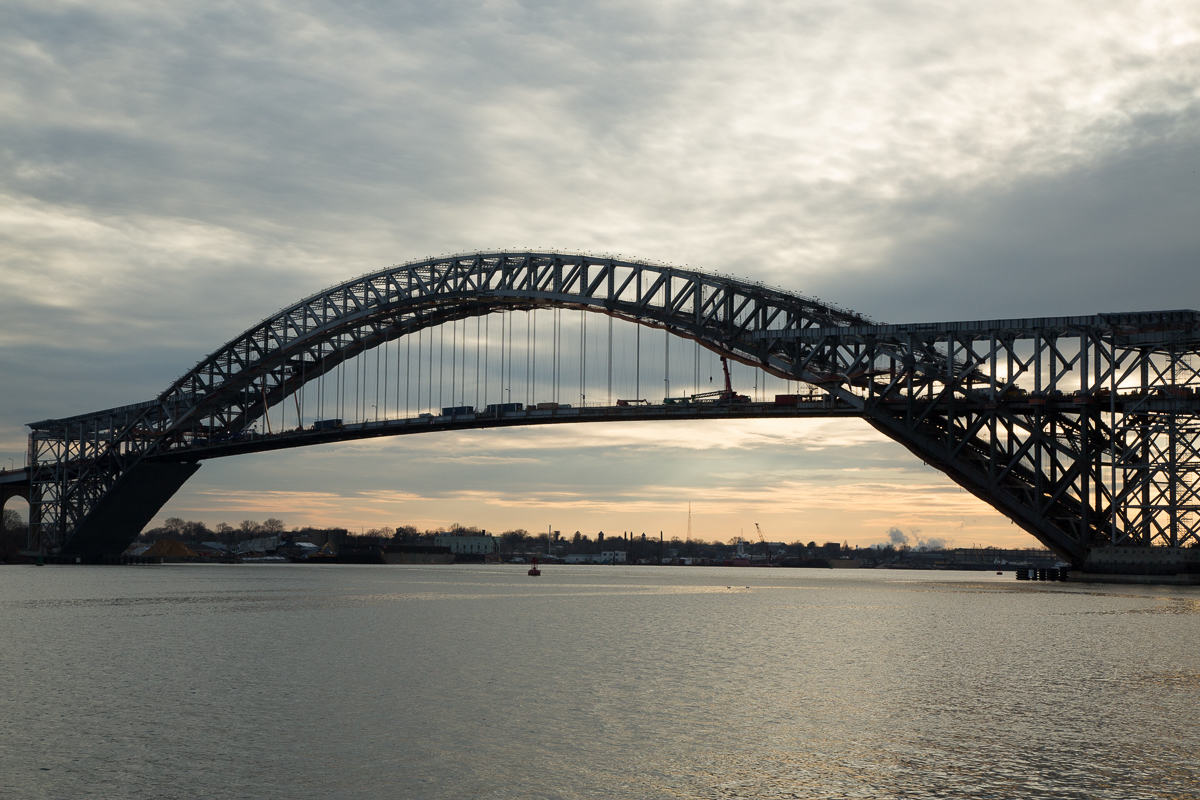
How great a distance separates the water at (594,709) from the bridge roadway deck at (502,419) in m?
47.0

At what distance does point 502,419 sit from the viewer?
335 feet

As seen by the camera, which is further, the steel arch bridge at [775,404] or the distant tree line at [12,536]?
the distant tree line at [12,536]

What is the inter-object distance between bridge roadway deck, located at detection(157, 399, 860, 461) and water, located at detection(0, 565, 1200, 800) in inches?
1848

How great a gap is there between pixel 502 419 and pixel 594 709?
82.7 m

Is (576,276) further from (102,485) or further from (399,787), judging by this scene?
(399,787)

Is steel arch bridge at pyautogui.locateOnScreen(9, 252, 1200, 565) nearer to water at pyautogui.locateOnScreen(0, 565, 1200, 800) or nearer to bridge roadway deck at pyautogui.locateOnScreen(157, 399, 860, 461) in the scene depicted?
bridge roadway deck at pyautogui.locateOnScreen(157, 399, 860, 461)

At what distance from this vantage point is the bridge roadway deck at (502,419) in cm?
8588

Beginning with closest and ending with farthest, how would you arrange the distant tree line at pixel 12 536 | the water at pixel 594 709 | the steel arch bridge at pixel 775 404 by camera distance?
the water at pixel 594 709, the steel arch bridge at pixel 775 404, the distant tree line at pixel 12 536

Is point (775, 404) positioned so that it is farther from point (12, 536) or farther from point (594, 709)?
point (12, 536)

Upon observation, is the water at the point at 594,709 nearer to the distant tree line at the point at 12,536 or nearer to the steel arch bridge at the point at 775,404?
the steel arch bridge at the point at 775,404

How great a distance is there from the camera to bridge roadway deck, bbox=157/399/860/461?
282ft

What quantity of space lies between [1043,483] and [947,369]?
9.76 meters

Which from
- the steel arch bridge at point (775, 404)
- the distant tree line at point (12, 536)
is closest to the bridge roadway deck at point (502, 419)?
the steel arch bridge at point (775, 404)

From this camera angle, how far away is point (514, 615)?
43.7 meters
